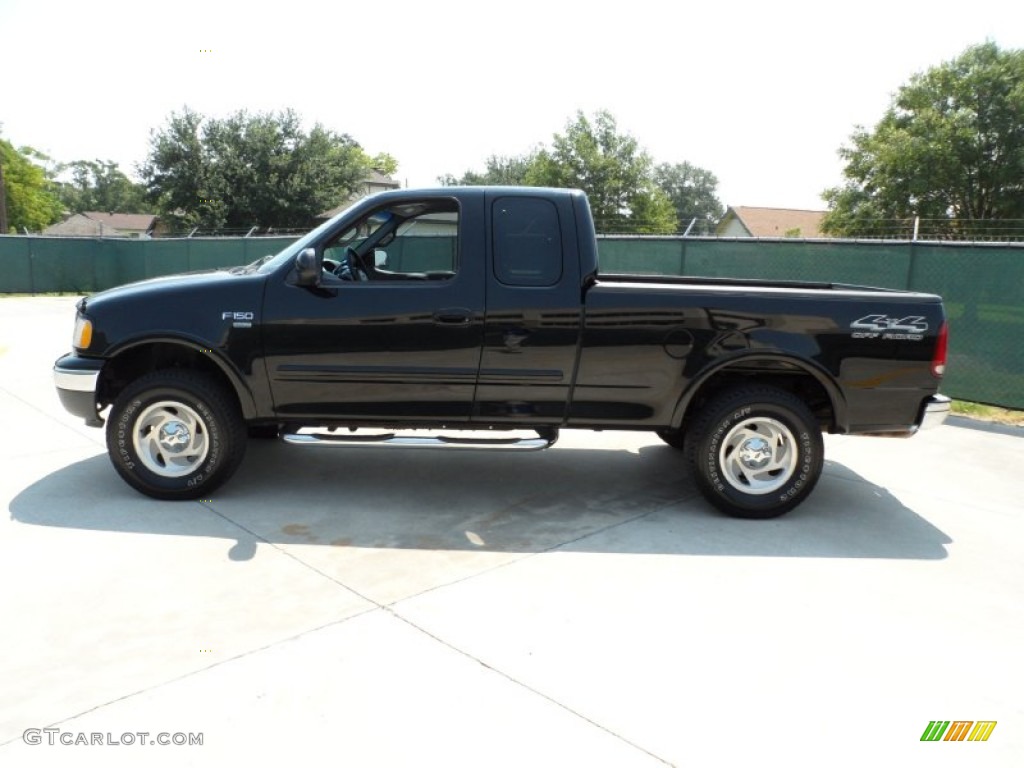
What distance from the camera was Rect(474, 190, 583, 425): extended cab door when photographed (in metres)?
4.99

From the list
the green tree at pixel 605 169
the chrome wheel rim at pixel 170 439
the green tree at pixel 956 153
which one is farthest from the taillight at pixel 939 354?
the green tree at pixel 605 169

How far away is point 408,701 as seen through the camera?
9.86 ft

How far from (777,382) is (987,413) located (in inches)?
182

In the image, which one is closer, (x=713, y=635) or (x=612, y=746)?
(x=612, y=746)

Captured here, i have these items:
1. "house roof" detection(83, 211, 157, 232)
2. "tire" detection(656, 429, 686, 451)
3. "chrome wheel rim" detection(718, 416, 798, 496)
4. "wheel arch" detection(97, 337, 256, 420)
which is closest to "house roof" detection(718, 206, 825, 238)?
"tire" detection(656, 429, 686, 451)

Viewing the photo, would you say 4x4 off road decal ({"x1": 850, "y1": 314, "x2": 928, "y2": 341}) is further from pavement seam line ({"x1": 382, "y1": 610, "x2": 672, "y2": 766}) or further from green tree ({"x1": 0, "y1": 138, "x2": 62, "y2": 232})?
green tree ({"x1": 0, "y1": 138, "x2": 62, "y2": 232})

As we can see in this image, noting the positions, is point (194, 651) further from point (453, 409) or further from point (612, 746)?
point (453, 409)

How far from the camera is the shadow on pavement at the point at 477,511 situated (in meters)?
4.66

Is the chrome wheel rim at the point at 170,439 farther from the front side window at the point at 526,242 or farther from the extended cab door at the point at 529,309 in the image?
the front side window at the point at 526,242

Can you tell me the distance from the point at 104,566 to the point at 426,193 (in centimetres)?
291

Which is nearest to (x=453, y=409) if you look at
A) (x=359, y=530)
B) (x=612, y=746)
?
(x=359, y=530)

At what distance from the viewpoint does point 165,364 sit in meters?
5.43

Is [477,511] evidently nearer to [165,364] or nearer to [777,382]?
[777,382]

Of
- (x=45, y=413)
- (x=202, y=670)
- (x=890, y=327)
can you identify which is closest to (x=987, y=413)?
(x=890, y=327)
